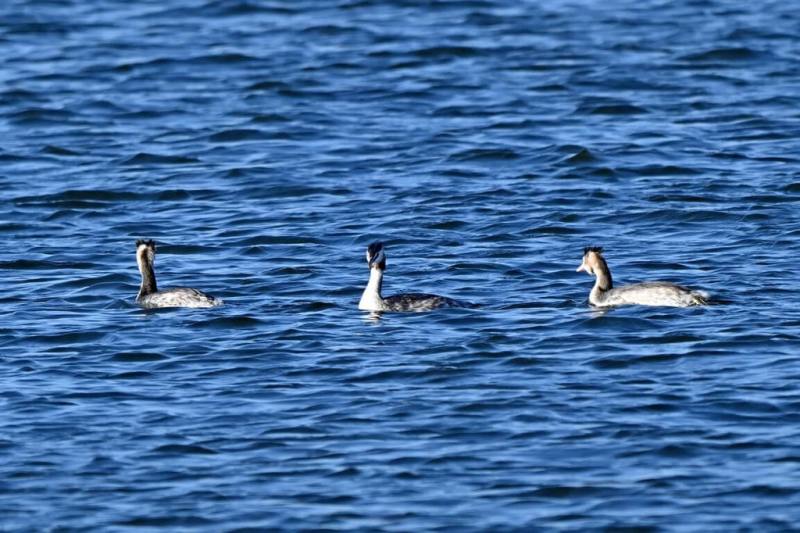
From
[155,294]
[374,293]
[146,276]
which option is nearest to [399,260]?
[374,293]

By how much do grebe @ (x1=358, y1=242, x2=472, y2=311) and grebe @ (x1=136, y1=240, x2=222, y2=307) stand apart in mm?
1668

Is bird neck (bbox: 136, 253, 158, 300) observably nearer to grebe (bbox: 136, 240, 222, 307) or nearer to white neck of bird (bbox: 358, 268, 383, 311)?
grebe (bbox: 136, 240, 222, 307)

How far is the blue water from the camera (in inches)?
546

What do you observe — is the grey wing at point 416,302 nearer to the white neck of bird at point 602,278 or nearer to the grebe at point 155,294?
the white neck of bird at point 602,278

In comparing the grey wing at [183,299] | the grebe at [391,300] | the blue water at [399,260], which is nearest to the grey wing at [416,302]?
the grebe at [391,300]

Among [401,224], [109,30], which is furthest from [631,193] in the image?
Answer: [109,30]

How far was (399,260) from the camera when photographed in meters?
22.7

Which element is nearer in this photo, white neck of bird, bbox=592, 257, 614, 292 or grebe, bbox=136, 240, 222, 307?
white neck of bird, bbox=592, 257, 614, 292

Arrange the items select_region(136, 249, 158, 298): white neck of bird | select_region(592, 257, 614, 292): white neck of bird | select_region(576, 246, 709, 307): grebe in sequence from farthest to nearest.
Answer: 1. select_region(136, 249, 158, 298): white neck of bird
2. select_region(592, 257, 614, 292): white neck of bird
3. select_region(576, 246, 709, 307): grebe

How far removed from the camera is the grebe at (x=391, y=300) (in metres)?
19.4

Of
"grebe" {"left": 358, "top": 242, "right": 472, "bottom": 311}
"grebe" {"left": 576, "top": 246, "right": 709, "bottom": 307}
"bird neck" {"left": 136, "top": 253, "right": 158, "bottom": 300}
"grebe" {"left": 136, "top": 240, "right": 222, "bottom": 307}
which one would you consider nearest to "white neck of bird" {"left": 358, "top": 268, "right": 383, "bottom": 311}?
"grebe" {"left": 358, "top": 242, "right": 472, "bottom": 311}

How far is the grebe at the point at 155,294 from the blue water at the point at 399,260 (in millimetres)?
199

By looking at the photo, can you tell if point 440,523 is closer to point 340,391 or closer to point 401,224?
point 340,391

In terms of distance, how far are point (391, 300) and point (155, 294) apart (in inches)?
102
